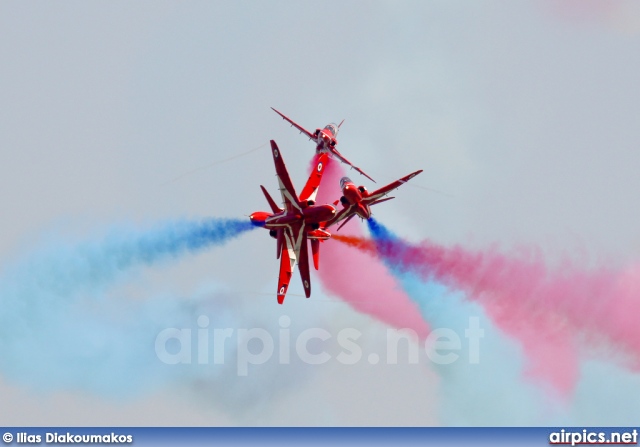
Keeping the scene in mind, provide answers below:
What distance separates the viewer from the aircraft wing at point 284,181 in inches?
1967

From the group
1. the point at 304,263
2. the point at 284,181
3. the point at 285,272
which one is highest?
the point at 284,181

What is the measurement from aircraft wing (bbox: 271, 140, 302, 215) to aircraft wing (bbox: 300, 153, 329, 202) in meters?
3.25

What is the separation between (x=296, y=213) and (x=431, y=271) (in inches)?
431

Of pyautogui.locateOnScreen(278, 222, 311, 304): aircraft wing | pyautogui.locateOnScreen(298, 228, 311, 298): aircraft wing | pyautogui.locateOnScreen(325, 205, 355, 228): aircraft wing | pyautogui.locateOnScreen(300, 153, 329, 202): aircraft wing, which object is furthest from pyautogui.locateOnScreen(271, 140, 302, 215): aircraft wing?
pyautogui.locateOnScreen(300, 153, 329, 202): aircraft wing

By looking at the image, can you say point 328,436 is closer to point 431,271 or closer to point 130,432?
point 130,432

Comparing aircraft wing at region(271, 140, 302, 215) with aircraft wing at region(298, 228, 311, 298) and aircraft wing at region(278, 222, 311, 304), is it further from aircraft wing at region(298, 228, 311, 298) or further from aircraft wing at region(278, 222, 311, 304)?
aircraft wing at region(298, 228, 311, 298)

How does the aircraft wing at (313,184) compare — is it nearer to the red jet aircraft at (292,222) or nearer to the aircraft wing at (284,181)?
the red jet aircraft at (292,222)

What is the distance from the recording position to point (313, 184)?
55562 mm

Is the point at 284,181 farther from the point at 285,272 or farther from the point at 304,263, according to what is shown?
the point at 285,272

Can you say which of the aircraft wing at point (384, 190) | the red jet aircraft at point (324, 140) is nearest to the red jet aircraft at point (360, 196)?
the aircraft wing at point (384, 190)

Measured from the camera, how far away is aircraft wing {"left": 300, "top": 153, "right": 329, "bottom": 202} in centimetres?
5472

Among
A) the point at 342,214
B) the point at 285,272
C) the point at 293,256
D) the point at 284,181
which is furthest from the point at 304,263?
the point at 284,181

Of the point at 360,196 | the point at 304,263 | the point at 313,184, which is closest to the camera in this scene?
the point at 360,196

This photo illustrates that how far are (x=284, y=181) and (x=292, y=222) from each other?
243cm
